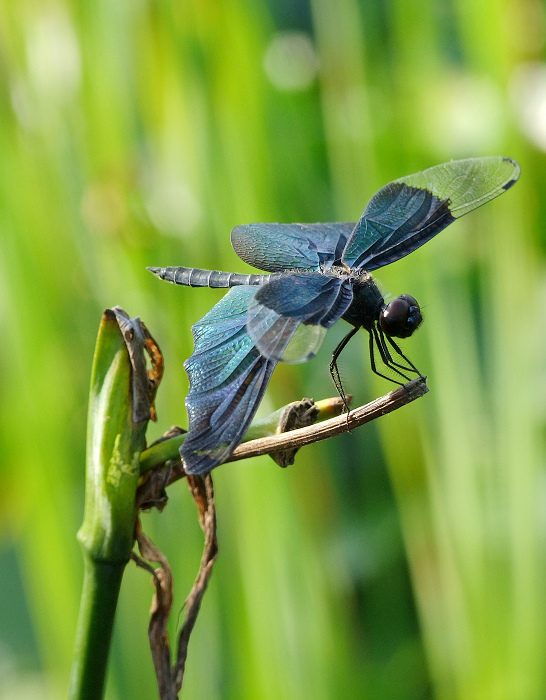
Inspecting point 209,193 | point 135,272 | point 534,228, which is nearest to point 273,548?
point 135,272

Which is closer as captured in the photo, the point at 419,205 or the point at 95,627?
the point at 95,627

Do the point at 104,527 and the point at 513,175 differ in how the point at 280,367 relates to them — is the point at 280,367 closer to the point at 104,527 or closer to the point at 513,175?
the point at 513,175

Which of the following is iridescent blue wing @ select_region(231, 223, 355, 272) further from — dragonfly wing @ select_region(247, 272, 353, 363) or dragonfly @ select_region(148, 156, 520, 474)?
dragonfly wing @ select_region(247, 272, 353, 363)

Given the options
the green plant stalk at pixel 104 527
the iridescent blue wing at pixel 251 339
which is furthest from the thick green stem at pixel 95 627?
the iridescent blue wing at pixel 251 339

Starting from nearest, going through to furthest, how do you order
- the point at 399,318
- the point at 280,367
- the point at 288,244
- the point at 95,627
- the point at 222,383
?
the point at 95,627
the point at 222,383
the point at 399,318
the point at 288,244
the point at 280,367

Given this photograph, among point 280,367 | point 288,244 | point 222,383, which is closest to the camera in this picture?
point 222,383

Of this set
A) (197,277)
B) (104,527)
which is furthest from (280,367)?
(104,527)

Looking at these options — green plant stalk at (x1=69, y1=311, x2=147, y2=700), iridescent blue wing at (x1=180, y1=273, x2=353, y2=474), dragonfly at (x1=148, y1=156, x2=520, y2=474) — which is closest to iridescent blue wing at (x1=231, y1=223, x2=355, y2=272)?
dragonfly at (x1=148, y1=156, x2=520, y2=474)
